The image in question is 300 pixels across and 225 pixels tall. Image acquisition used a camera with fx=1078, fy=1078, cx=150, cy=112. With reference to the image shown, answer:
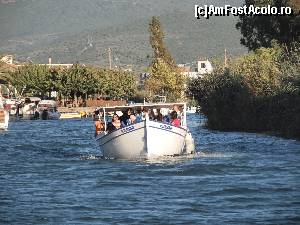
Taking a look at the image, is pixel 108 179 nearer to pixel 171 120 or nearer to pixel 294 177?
pixel 294 177

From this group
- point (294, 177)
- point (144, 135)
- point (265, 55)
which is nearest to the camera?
point (294, 177)

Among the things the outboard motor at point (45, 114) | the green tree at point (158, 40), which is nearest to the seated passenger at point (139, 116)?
the outboard motor at point (45, 114)

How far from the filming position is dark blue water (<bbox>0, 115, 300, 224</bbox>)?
26936 mm

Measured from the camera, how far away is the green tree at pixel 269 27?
8705 cm

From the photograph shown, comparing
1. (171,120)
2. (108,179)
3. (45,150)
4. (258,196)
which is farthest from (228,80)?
(258,196)

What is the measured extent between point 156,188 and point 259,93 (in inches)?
1583

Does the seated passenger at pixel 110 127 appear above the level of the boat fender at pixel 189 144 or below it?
above

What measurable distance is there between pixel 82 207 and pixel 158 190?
4513 millimetres

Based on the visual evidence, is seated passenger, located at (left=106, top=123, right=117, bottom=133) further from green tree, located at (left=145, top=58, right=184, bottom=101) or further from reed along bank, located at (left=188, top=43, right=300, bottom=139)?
green tree, located at (left=145, top=58, right=184, bottom=101)

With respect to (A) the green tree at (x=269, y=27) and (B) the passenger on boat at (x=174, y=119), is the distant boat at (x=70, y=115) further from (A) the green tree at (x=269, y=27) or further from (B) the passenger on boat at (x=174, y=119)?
(B) the passenger on boat at (x=174, y=119)

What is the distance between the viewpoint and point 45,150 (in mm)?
57344

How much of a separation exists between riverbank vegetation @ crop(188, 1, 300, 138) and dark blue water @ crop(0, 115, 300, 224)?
11.4 m

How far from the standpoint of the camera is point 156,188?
33281 millimetres

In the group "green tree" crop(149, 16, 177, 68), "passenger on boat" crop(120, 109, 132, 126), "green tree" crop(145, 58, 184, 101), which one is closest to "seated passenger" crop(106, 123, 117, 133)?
"passenger on boat" crop(120, 109, 132, 126)
